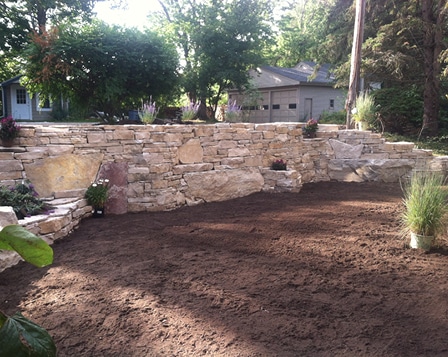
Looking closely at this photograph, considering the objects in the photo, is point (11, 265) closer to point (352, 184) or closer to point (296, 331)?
point (296, 331)

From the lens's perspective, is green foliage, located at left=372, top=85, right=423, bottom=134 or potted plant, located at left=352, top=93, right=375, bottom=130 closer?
potted plant, located at left=352, top=93, right=375, bottom=130

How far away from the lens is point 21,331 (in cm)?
59

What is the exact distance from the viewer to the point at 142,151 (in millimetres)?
5805

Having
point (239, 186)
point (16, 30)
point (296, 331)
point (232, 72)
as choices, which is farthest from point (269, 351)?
point (16, 30)

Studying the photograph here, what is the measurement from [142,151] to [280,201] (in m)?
2.20

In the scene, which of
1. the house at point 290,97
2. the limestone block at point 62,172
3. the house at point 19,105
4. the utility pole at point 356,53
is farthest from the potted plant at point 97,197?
the house at point 19,105

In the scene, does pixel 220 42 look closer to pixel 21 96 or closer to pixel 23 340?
pixel 21 96

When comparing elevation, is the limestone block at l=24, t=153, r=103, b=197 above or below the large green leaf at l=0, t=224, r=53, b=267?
below

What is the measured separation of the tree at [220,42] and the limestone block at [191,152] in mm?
10972

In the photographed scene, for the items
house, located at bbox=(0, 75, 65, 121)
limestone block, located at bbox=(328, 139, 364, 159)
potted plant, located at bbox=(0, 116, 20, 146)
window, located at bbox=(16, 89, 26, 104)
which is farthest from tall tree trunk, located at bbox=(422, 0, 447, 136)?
window, located at bbox=(16, 89, 26, 104)

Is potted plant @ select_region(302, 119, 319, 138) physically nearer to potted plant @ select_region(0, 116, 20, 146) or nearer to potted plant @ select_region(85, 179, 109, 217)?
potted plant @ select_region(85, 179, 109, 217)

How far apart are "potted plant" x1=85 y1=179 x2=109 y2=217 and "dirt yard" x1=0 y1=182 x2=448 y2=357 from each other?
0.39m

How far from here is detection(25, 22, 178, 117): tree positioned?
967cm

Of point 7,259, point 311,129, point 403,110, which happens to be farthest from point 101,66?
point 403,110
